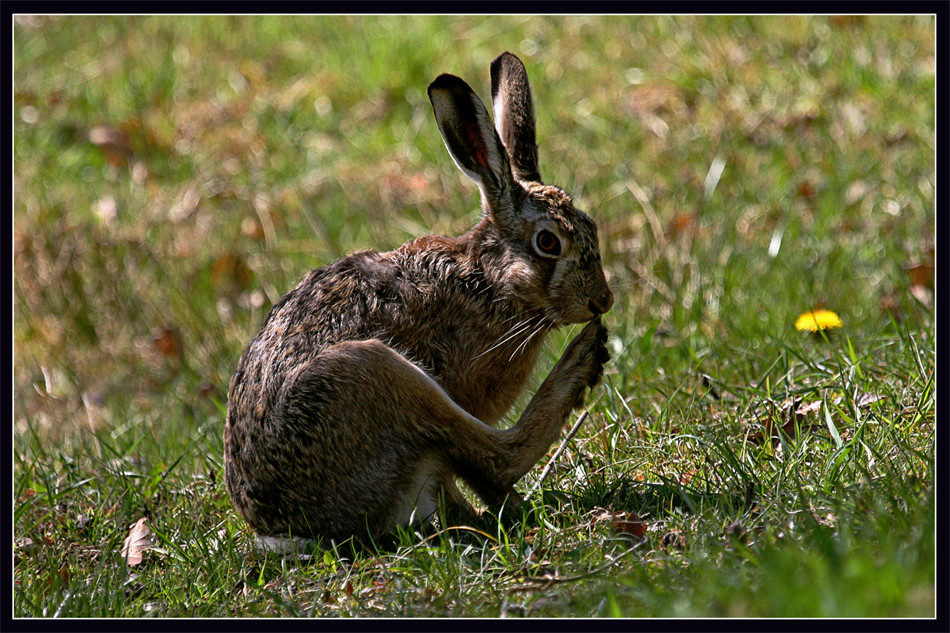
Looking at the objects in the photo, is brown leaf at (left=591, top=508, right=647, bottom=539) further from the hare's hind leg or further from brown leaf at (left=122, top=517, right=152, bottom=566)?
brown leaf at (left=122, top=517, right=152, bottom=566)

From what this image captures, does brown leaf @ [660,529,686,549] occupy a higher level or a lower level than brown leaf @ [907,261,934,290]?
lower

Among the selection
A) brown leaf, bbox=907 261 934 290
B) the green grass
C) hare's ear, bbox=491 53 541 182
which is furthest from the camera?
brown leaf, bbox=907 261 934 290

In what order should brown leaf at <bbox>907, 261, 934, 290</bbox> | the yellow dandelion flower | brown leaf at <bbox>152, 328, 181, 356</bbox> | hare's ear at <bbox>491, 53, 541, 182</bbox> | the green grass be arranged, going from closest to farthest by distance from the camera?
the green grass
hare's ear at <bbox>491, 53, 541, 182</bbox>
the yellow dandelion flower
brown leaf at <bbox>907, 261, 934, 290</bbox>
brown leaf at <bbox>152, 328, 181, 356</bbox>

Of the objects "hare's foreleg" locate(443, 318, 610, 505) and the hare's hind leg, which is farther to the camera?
"hare's foreleg" locate(443, 318, 610, 505)

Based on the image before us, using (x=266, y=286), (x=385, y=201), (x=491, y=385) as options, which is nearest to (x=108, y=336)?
(x=266, y=286)

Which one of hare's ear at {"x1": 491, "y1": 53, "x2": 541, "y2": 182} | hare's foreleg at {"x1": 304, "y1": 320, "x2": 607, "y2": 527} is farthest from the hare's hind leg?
hare's ear at {"x1": 491, "y1": 53, "x2": 541, "y2": 182}

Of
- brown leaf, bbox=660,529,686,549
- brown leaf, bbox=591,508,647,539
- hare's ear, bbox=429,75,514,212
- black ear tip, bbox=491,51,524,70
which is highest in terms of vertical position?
black ear tip, bbox=491,51,524,70

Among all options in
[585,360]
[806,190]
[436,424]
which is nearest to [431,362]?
[436,424]

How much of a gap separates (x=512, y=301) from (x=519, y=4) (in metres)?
3.99

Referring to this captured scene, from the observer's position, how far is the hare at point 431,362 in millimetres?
4133

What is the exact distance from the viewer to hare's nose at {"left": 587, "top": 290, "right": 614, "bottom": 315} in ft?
14.8

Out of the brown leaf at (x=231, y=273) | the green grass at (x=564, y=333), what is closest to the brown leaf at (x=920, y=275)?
the green grass at (x=564, y=333)

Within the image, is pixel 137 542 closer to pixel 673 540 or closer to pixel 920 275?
pixel 673 540

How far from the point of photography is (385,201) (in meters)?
8.26
